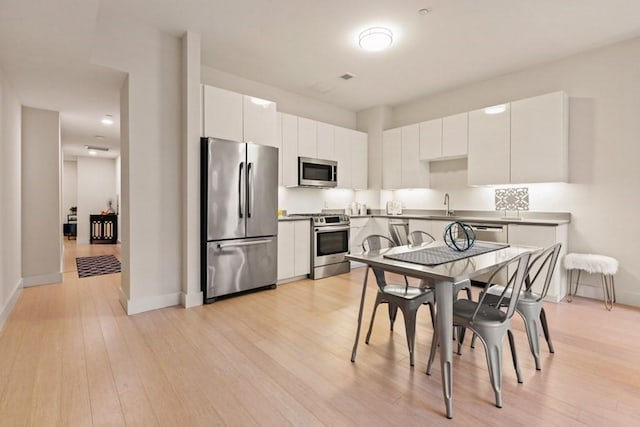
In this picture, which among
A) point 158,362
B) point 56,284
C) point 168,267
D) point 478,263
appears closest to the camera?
point 478,263

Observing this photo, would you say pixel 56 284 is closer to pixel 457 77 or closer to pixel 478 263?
pixel 478 263

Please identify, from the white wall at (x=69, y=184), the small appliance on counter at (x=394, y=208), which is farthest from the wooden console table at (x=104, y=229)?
the small appliance on counter at (x=394, y=208)

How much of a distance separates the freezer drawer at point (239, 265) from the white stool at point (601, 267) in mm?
3544

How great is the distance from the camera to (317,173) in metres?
5.18

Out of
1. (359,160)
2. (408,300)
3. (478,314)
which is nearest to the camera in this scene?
(478,314)

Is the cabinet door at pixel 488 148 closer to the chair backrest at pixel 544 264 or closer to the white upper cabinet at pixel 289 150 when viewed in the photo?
the chair backrest at pixel 544 264

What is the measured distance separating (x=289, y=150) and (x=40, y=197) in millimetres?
3549

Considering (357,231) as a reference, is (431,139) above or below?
above

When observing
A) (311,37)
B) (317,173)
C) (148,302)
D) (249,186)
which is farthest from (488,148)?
(148,302)

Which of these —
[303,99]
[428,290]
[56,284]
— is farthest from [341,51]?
[56,284]

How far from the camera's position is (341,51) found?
3.81m

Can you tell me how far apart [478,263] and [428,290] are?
58 centimetres

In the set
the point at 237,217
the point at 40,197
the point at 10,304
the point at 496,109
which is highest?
the point at 496,109

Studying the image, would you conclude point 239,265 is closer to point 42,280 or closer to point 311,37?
point 311,37
